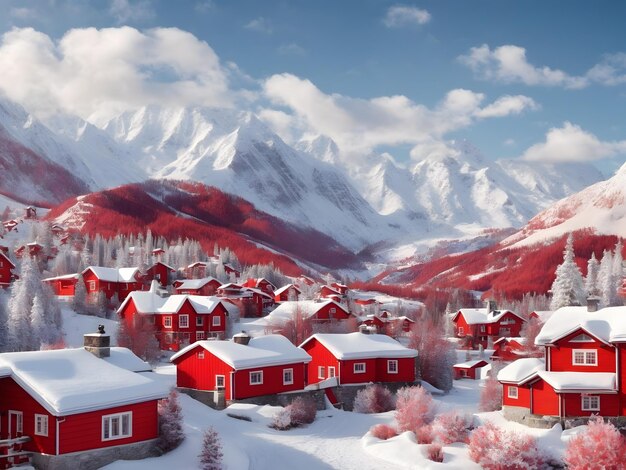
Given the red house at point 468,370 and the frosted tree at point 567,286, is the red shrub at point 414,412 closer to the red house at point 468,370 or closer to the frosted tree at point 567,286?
the frosted tree at point 567,286

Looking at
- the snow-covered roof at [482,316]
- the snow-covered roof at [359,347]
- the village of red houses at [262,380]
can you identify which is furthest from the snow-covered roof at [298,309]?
the snow-covered roof at [482,316]

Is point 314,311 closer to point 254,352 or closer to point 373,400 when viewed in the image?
point 373,400

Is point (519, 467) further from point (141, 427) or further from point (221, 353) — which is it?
point (221, 353)

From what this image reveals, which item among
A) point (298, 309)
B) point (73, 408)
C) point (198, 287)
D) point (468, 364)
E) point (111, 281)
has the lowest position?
point (468, 364)

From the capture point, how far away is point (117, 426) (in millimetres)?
34969

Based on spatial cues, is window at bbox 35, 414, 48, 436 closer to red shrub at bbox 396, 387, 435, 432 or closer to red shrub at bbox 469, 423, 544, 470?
red shrub at bbox 469, 423, 544, 470

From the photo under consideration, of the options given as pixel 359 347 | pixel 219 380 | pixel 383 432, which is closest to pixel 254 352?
pixel 219 380

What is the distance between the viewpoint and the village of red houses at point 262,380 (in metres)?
34.3

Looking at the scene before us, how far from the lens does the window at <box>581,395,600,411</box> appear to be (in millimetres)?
46688

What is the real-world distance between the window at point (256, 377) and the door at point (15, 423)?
21598mm

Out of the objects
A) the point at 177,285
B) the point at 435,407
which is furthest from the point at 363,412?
the point at 177,285

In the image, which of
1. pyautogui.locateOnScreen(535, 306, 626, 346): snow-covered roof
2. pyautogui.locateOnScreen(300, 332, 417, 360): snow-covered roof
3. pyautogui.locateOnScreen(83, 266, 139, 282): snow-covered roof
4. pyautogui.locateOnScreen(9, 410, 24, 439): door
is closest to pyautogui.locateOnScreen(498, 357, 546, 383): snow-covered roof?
pyautogui.locateOnScreen(535, 306, 626, 346): snow-covered roof

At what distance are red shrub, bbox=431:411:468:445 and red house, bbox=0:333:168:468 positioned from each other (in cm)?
1692

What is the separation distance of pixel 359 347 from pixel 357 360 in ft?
6.03
